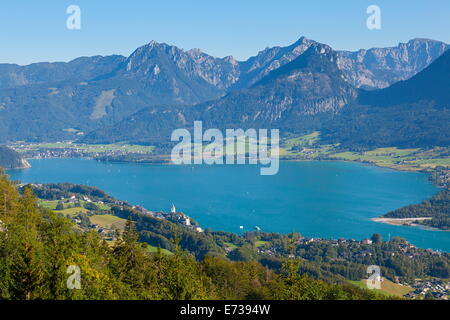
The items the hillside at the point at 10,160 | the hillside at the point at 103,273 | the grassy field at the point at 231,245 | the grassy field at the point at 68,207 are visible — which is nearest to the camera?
the hillside at the point at 103,273

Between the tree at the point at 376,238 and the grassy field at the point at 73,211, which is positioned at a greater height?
the grassy field at the point at 73,211

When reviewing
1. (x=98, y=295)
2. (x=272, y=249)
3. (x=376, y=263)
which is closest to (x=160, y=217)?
(x=272, y=249)

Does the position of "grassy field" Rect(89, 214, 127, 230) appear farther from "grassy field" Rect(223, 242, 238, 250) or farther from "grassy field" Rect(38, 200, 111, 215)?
"grassy field" Rect(223, 242, 238, 250)

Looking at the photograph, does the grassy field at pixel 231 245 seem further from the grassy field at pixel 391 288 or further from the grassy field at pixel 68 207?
the grassy field at pixel 68 207

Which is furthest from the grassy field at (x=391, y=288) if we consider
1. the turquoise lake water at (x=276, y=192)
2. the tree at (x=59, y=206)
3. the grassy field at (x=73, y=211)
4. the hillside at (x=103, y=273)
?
the tree at (x=59, y=206)

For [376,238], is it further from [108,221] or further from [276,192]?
[276,192]
